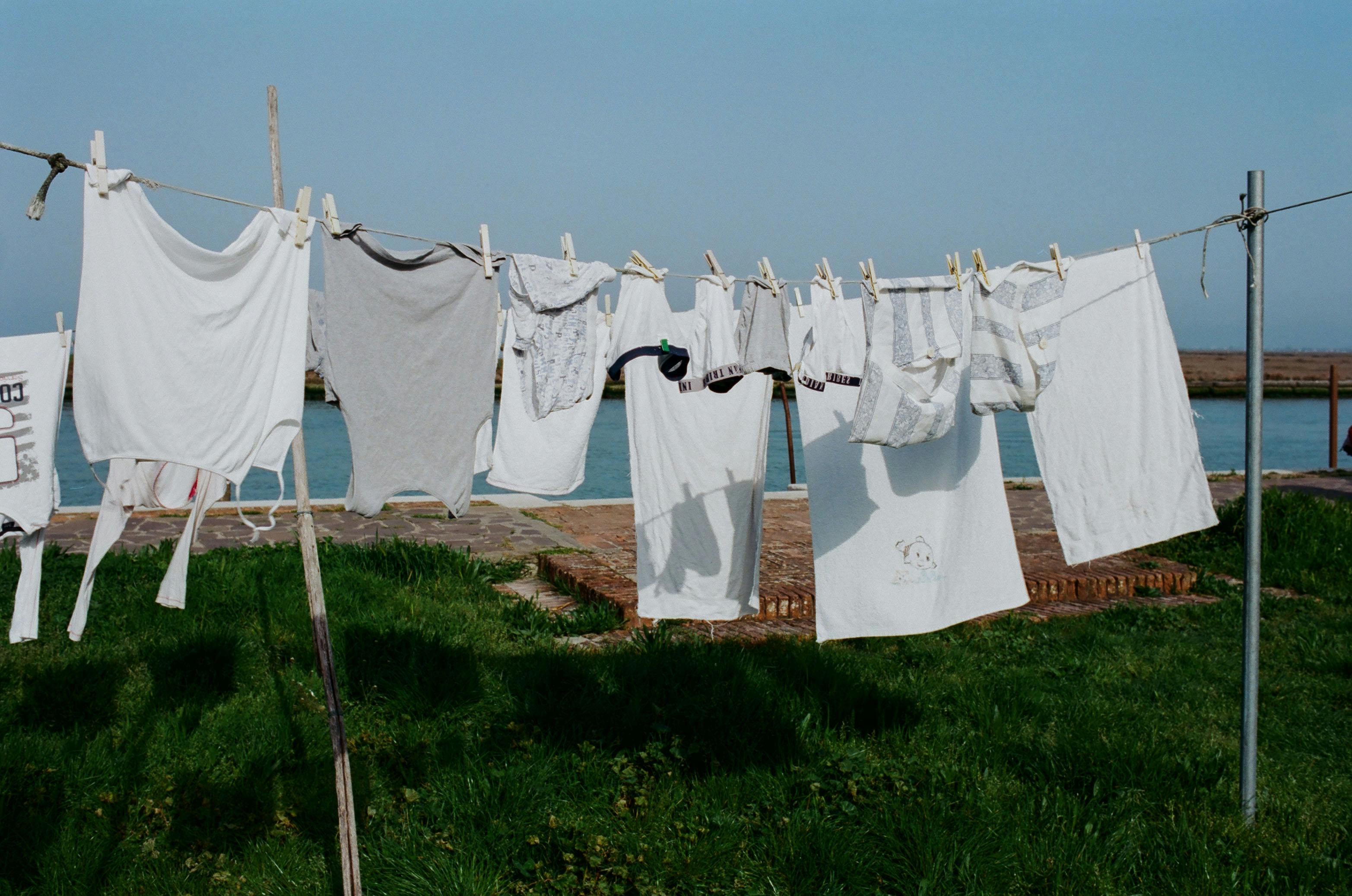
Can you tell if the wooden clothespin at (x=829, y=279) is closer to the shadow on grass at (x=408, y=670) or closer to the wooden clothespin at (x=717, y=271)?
the wooden clothespin at (x=717, y=271)

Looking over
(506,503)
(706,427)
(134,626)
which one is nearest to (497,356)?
(706,427)

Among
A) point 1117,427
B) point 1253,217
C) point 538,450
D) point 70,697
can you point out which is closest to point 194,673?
point 70,697

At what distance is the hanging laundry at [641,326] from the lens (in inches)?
140

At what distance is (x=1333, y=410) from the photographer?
46.7ft

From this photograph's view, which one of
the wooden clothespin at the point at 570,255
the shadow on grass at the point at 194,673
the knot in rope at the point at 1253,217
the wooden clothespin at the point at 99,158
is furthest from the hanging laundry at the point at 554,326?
the shadow on grass at the point at 194,673

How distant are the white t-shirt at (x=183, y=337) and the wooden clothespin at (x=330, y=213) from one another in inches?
3.8

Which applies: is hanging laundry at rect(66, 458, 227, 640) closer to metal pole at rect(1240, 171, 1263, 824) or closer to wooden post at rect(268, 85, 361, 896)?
wooden post at rect(268, 85, 361, 896)

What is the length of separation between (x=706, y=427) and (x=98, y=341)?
6.98ft

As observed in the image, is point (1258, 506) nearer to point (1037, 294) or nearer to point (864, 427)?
point (1037, 294)

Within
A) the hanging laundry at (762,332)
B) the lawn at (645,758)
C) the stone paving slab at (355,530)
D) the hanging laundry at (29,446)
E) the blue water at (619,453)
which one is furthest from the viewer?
the blue water at (619,453)

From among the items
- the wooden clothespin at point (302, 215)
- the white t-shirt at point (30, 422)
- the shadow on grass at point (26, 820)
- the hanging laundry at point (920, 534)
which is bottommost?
the shadow on grass at point (26, 820)

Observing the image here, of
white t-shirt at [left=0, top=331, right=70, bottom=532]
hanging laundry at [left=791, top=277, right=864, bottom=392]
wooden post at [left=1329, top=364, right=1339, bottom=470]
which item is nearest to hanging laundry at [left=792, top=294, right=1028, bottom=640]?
hanging laundry at [left=791, top=277, right=864, bottom=392]

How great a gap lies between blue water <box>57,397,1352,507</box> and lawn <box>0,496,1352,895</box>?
1.14 meters

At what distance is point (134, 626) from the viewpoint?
5234mm
